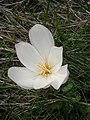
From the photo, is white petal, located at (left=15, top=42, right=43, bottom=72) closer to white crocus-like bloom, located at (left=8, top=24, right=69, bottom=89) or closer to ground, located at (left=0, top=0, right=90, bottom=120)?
white crocus-like bloom, located at (left=8, top=24, right=69, bottom=89)

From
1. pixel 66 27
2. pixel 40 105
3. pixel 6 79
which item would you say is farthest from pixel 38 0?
pixel 40 105

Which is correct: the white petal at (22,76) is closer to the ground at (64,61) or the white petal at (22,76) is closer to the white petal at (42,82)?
the white petal at (42,82)

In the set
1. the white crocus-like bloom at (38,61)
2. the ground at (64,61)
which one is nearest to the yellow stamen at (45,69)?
the white crocus-like bloom at (38,61)

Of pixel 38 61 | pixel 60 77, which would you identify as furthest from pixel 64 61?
pixel 60 77

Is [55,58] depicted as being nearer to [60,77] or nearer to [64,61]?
[60,77]

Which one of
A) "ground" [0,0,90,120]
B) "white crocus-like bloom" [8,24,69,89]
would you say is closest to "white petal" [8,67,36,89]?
"white crocus-like bloom" [8,24,69,89]
